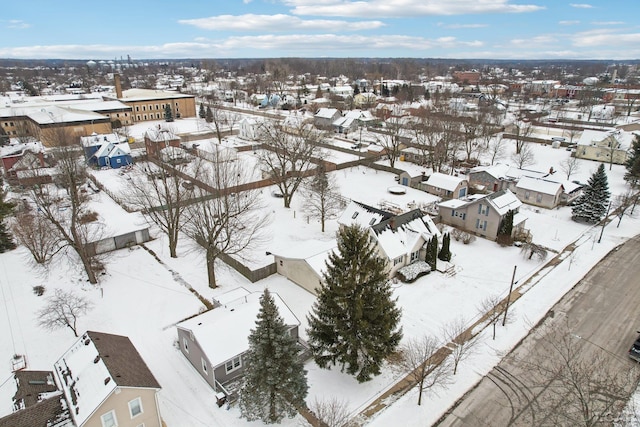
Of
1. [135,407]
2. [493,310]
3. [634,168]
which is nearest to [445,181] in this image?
[634,168]

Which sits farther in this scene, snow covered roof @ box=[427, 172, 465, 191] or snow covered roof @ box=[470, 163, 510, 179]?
snow covered roof @ box=[470, 163, 510, 179]

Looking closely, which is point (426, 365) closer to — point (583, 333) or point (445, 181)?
point (583, 333)

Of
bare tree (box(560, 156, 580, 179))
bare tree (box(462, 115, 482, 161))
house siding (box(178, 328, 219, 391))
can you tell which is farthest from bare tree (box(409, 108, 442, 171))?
house siding (box(178, 328, 219, 391))

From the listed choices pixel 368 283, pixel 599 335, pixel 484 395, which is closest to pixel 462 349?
pixel 484 395

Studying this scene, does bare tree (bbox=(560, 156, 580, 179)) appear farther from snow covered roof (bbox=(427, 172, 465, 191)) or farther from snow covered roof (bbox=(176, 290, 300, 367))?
snow covered roof (bbox=(176, 290, 300, 367))

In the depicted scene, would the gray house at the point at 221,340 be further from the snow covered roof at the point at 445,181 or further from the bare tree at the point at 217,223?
the snow covered roof at the point at 445,181

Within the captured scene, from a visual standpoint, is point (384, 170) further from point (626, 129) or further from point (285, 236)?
point (626, 129)
